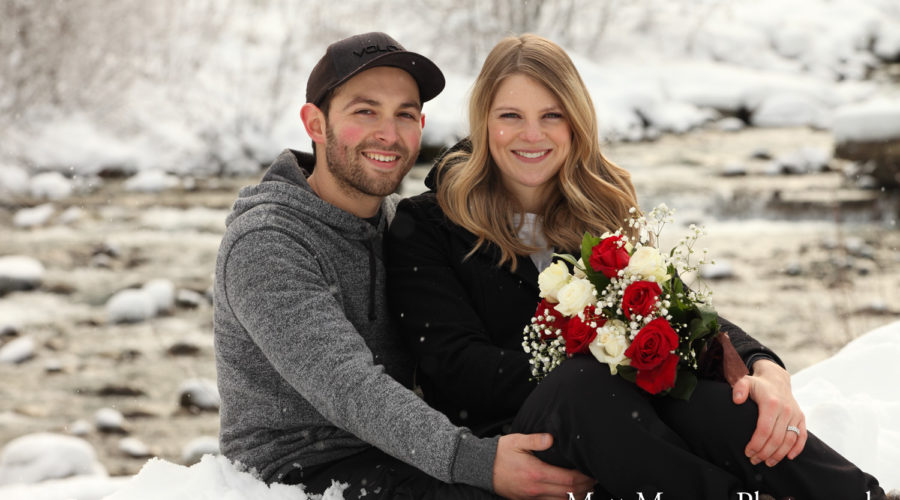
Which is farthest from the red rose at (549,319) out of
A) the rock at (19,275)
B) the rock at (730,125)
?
the rock at (730,125)

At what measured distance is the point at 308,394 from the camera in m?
2.50

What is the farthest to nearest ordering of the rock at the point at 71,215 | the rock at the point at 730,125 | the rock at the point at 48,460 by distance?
the rock at the point at 730,125, the rock at the point at 71,215, the rock at the point at 48,460

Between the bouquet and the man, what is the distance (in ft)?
0.98

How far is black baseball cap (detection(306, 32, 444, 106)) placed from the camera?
2863 mm

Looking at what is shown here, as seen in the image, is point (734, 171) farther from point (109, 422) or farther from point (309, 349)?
point (309, 349)

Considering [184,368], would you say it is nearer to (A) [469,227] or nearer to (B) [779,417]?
(A) [469,227]

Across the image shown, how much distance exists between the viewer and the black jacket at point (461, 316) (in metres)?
2.76

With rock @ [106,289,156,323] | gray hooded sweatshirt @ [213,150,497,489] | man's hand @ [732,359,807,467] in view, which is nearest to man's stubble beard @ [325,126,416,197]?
gray hooded sweatshirt @ [213,150,497,489]

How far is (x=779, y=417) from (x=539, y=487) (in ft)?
2.13

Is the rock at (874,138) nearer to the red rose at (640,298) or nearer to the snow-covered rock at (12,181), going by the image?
the red rose at (640,298)

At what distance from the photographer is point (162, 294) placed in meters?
7.91

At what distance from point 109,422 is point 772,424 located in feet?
16.1

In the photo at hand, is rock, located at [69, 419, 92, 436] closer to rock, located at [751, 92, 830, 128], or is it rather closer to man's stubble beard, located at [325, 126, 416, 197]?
man's stubble beard, located at [325, 126, 416, 197]

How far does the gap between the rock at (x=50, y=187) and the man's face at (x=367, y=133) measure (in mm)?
8617
